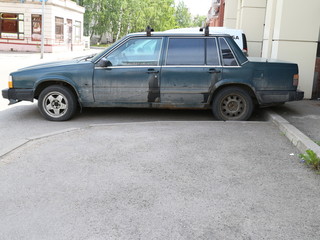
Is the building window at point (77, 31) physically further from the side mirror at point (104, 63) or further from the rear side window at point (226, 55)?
the rear side window at point (226, 55)

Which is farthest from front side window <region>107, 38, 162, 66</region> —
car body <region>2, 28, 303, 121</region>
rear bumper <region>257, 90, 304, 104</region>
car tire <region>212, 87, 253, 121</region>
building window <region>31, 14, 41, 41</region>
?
building window <region>31, 14, 41, 41</region>

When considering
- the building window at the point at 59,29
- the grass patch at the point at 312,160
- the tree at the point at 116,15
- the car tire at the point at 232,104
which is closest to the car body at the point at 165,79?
the car tire at the point at 232,104

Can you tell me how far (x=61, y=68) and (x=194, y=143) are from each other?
3.28 metres

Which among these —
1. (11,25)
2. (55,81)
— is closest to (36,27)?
(11,25)

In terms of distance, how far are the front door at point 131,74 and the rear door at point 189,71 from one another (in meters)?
0.20

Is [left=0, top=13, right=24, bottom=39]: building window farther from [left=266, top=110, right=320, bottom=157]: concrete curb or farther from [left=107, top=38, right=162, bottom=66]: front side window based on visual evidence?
[left=266, top=110, right=320, bottom=157]: concrete curb

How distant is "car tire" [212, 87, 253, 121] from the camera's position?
27.1 feet

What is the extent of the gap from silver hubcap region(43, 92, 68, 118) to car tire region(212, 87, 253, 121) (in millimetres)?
2906

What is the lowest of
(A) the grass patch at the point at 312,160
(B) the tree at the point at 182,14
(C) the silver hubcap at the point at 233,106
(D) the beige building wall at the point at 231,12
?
(A) the grass patch at the point at 312,160

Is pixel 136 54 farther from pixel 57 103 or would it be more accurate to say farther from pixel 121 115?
pixel 57 103

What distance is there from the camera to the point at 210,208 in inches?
163

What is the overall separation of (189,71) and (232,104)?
1067mm

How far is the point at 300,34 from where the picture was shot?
10.9 meters

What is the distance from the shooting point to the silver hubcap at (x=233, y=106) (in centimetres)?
832
